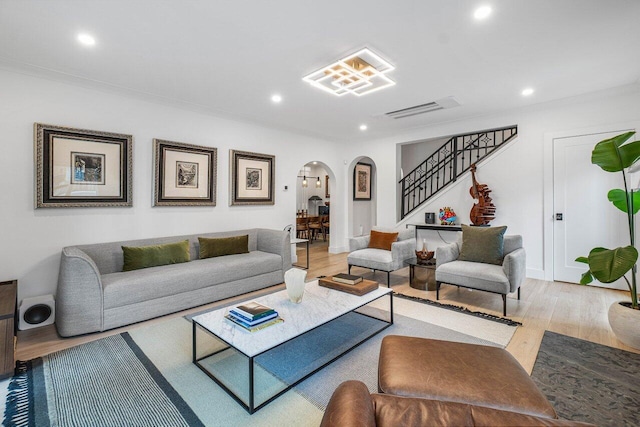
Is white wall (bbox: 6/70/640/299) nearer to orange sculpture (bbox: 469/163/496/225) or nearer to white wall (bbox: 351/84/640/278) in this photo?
white wall (bbox: 351/84/640/278)

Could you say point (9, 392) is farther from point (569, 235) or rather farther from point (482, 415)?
point (569, 235)

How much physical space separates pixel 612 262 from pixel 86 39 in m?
4.98

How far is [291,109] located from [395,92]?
1627 millimetres

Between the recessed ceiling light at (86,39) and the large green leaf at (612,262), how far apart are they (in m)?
4.85

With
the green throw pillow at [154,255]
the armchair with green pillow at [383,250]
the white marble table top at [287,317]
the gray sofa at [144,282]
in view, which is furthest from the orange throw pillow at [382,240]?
the green throw pillow at [154,255]

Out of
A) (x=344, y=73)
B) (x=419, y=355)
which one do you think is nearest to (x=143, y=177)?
(x=344, y=73)

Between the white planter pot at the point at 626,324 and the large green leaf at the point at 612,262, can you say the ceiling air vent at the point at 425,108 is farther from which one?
the white planter pot at the point at 626,324

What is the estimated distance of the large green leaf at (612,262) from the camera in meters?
2.40

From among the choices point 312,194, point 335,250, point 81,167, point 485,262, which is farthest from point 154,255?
point 312,194

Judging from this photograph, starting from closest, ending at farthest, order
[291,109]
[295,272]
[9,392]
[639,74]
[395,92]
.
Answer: [9,392] < [295,272] < [639,74] < [395,92] < [291,109]

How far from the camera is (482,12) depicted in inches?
89.2

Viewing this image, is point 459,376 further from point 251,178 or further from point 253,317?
point 251,178

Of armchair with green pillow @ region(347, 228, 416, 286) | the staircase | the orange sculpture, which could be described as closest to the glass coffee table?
armchair with green pillow @ region(347, 228, 416, 286)

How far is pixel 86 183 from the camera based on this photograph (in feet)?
11.4
